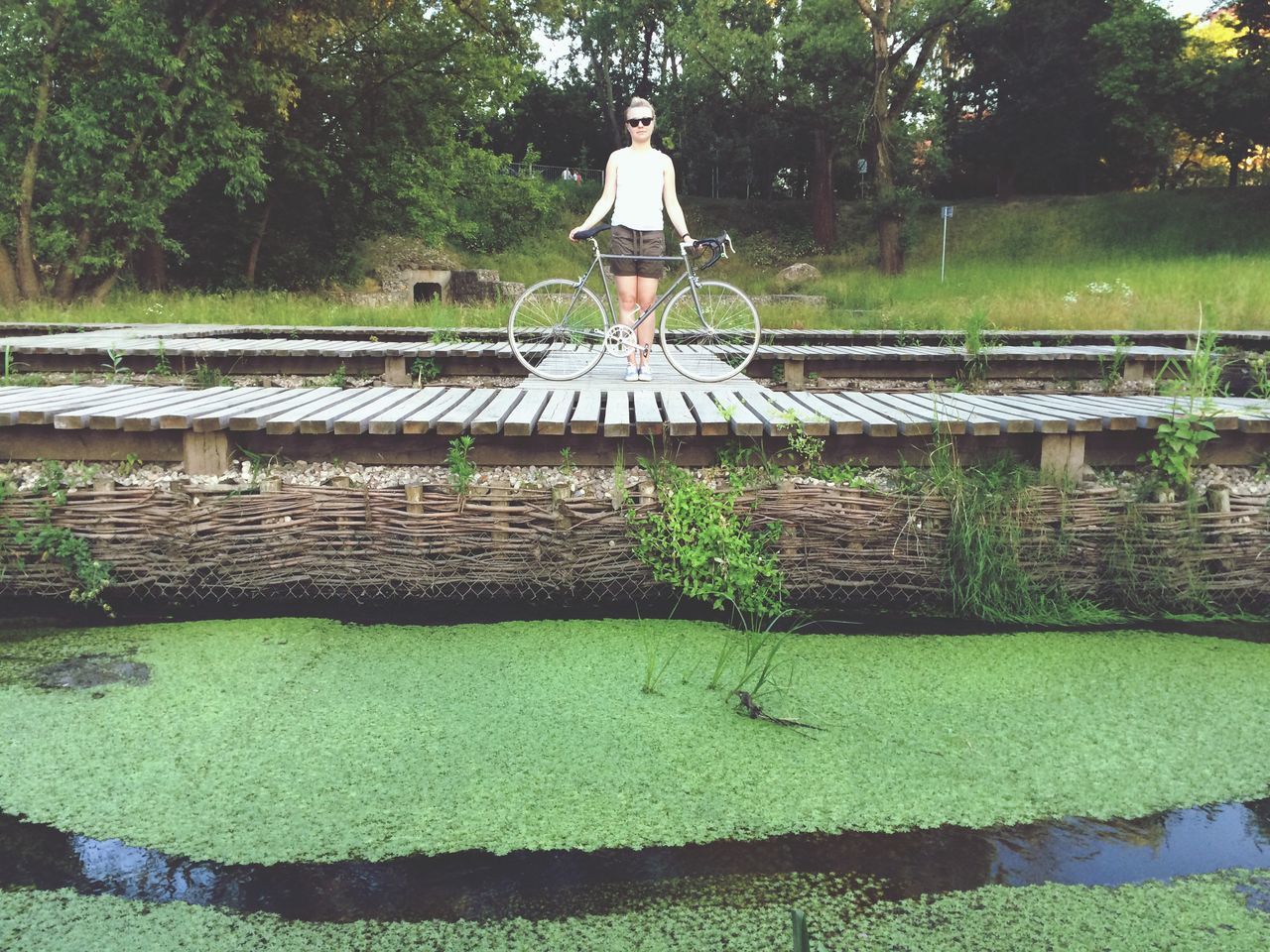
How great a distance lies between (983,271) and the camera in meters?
21.0

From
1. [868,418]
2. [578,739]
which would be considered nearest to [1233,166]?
[868,418]

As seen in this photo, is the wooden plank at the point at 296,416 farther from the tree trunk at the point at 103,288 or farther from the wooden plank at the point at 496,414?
the tree trunk at the point at 103,288

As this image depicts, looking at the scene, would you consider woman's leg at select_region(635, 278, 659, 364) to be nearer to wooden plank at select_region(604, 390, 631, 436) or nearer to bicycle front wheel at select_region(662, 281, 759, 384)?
bicycle front wheel at select_region(662, 281, 759, 384)

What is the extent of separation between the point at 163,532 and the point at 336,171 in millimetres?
16449

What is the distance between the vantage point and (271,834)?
2330 mm

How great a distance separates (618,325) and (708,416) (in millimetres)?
2001

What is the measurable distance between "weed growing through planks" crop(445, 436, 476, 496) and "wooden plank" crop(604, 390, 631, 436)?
2.03 ft

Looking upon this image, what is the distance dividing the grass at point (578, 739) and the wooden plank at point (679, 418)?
91 cm

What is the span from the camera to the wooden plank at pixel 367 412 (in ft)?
13.5

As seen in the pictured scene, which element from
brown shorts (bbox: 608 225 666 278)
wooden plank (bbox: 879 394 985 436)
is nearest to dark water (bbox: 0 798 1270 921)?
wooden plank (bbox: 879 394 985 436)

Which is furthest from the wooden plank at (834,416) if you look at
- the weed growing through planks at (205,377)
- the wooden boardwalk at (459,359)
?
the weed growing through planks at (205,377)

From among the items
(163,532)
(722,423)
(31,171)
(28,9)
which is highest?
(28,9)

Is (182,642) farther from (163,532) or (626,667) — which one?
(626,667)

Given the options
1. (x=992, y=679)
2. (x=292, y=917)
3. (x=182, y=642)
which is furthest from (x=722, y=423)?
(x=292, y=917)
